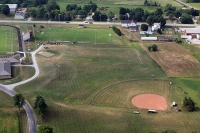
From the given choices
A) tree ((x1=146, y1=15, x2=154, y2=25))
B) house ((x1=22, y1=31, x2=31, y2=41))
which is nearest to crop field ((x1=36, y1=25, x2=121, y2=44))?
house ((x1=22, y1=31, x2=31, y2=41))

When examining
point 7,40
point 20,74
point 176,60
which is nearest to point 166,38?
point 176,60

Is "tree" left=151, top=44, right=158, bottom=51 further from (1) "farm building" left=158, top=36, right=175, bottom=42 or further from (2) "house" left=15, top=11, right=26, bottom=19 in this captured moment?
(2) "house" left=15, top=11, right=26, bottom=19

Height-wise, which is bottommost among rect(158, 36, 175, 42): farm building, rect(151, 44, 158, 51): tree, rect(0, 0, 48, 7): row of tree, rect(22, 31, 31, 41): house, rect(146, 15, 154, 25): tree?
rect(151, 44, 158, 51): tree

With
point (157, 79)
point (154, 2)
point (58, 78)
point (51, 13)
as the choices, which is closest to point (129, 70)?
point (157, 79)

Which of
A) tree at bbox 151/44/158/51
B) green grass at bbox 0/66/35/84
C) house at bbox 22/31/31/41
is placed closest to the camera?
green grass at bbox 0/66/35/84

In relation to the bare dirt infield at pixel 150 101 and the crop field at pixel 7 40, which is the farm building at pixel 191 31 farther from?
the crop field at pixel 7 40

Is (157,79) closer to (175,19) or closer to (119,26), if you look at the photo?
(119,26)

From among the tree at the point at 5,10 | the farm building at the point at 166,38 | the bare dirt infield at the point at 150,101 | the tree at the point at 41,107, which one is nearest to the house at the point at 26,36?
the tree at the point at 5,10
